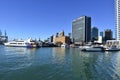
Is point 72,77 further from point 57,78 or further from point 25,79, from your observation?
point 25,79

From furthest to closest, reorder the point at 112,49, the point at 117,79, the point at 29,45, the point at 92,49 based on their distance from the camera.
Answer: the point at 29,45, the point at 112,49, the point at 92,49, the point at 117,79

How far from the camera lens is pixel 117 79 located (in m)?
34.0

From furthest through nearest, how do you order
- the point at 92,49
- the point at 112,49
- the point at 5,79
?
the point at 112,49 < the point at 92,49 < the point at 5,79

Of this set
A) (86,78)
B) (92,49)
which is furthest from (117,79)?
(92,49)

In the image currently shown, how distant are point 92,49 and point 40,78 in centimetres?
9928

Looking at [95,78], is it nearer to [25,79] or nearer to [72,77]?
[72,77]

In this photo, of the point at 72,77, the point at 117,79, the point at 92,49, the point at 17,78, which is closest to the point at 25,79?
the point at 17,78

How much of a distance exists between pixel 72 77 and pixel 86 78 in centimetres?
240

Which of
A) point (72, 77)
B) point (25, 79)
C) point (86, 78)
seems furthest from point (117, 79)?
point (25, 79)

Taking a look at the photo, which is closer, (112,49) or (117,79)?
(117,79)

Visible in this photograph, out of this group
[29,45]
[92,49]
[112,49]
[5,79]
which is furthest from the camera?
[29,45]

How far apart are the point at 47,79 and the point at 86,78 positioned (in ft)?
22.4

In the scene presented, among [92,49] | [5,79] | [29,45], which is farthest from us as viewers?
[29,45]

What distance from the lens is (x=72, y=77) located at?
34750 mm
